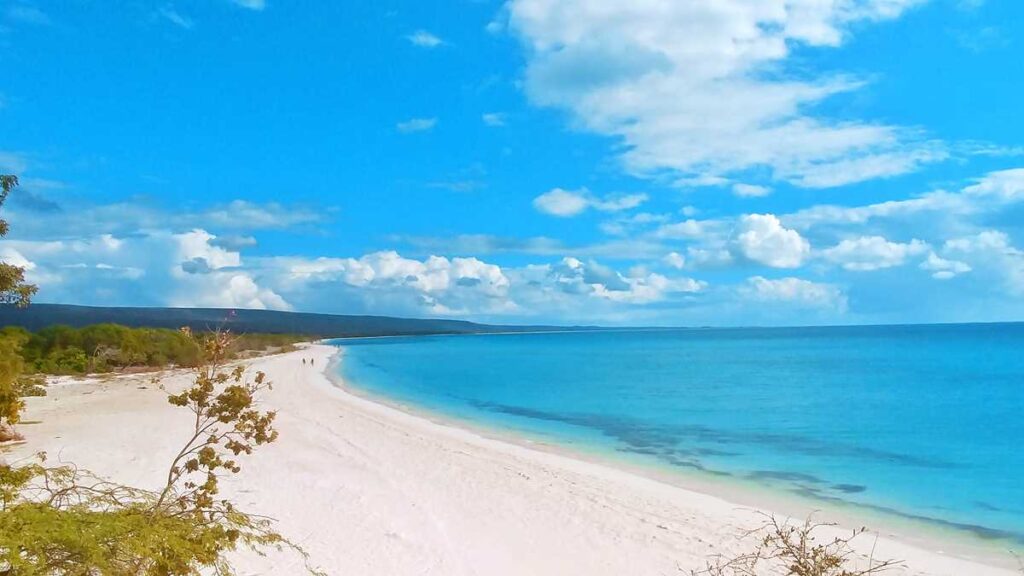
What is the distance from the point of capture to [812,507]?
14930 millimetres

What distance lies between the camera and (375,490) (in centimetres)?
1331

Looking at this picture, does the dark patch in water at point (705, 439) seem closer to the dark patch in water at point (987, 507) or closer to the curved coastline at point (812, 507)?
the curved coastline at point (812, 507)

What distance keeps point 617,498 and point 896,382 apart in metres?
44.2

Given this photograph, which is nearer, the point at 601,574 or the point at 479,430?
the point at 601,574

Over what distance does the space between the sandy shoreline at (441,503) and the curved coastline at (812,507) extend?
1.84 feet

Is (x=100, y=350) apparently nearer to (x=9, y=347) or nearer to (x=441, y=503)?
(x=9, y=347)

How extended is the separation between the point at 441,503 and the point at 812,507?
7.61 metres

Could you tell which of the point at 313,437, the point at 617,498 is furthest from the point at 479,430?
the point at 617,498

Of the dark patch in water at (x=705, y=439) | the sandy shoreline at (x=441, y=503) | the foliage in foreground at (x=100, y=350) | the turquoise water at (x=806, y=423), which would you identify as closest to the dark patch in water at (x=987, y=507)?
the turquoise water at (x=806, y=423)

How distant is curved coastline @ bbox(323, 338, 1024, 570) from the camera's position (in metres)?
12.4

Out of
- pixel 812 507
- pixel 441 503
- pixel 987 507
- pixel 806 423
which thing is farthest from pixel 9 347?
pixel 806 423

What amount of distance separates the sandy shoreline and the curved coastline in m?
0.56

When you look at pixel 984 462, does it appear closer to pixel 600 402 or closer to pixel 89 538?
pixel 600 402

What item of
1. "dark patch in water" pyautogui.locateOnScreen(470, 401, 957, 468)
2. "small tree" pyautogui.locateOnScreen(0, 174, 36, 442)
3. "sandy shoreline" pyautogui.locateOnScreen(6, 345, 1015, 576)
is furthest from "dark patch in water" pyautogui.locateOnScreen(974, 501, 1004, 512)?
"small tree" pyautogui.locateOnScreen(0, 174, 36, 442)
